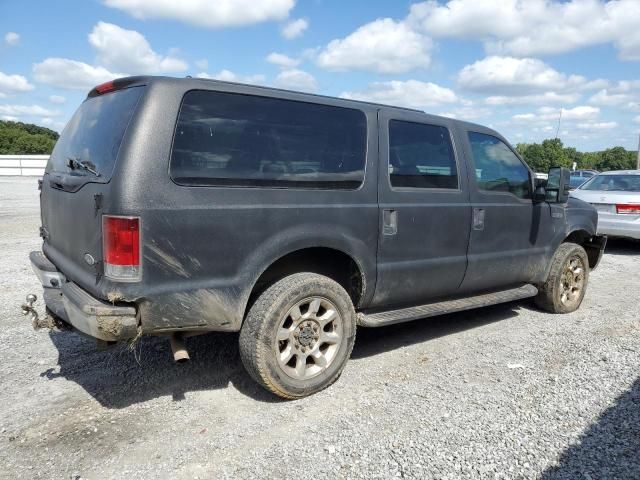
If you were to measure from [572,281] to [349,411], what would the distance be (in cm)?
364

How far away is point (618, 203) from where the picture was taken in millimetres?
9477

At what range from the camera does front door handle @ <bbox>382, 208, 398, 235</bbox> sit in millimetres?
3855

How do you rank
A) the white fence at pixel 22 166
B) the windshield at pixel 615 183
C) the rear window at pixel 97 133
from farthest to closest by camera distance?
the white fence at pixel 22 166, the windshield at pixel 615 183, the rear window at pixel 97 133

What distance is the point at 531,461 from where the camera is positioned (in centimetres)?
283

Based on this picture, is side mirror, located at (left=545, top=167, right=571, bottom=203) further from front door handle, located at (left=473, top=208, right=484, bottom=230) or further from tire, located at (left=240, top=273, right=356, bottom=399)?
tire, located at (left=240, top=273, right=356, bottom=399)

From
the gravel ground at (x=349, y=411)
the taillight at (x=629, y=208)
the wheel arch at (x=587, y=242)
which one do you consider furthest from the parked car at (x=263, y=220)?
the taillight at (x=629, y=208)

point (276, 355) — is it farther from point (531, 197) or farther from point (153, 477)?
point (531, 197)

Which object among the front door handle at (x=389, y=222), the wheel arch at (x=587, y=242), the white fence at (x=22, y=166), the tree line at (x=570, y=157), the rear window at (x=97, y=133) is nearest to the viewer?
the rear window at (x=97, y=133)

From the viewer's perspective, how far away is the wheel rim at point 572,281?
5.67 metres

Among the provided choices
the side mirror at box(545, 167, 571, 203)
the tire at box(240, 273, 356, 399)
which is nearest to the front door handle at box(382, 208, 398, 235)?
the tire at box(240, 273, 356, 399)

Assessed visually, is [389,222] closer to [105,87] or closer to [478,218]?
[478,218]

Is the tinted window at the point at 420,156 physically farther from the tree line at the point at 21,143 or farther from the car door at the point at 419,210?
the tree line at the point at 21,143

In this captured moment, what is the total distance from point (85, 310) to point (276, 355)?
1185mm

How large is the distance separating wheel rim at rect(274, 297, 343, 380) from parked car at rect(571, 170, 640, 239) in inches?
314
